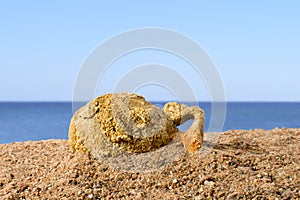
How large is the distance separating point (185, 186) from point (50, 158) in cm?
254

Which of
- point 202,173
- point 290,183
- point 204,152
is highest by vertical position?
point 204,152

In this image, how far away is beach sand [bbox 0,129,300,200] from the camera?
513cm

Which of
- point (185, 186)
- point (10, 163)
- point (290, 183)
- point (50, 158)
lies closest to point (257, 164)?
point (290, 183)

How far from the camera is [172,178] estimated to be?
544 cm

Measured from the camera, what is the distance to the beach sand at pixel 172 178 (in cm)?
513

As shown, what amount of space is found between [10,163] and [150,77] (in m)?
2.77

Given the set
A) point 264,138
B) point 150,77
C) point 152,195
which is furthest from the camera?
point 264,138

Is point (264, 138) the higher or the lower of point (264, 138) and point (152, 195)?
the higher

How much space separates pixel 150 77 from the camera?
638 cm

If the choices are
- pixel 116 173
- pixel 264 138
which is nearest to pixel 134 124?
pixel 116 173

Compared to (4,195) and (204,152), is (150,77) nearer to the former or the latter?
(204,152)

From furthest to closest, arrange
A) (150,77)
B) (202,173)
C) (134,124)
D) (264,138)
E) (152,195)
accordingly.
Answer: (264,138), (150,77), (134,124), (202,173), (152,195)

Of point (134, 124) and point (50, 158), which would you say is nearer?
point (134, 124)

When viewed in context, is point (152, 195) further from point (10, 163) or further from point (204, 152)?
point (10, 163)
